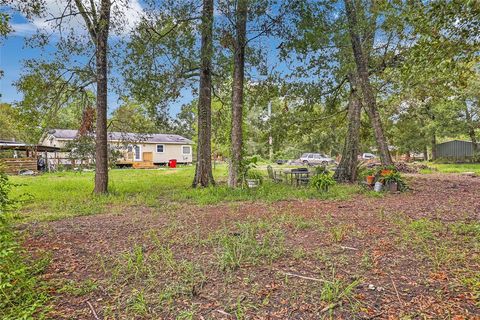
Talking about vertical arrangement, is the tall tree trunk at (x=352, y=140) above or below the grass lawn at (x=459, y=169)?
above

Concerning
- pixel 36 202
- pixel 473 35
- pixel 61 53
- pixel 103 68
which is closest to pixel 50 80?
pixel 61 53

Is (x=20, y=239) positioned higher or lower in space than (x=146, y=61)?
lower

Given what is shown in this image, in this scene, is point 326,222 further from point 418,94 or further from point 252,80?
point 418,94

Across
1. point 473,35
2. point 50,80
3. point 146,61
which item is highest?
point 146,61

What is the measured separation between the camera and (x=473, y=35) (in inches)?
136

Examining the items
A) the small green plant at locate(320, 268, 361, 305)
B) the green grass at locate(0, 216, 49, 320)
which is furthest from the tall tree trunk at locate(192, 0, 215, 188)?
the small green plant at locate(320, 268, 361, 305)

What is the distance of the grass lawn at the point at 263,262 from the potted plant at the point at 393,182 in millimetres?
2259

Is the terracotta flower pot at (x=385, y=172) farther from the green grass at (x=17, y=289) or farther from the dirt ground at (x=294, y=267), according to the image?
the green grass at (x=17, y=289)

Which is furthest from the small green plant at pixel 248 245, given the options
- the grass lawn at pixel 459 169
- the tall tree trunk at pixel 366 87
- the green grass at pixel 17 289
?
the grass lawn at pixel 459 169

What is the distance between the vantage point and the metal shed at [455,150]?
82.4 ft

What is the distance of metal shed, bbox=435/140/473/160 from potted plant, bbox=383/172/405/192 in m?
20.4

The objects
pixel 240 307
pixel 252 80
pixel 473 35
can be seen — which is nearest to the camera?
pixel 240 307

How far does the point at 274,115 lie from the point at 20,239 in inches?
426

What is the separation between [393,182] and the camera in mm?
8797
